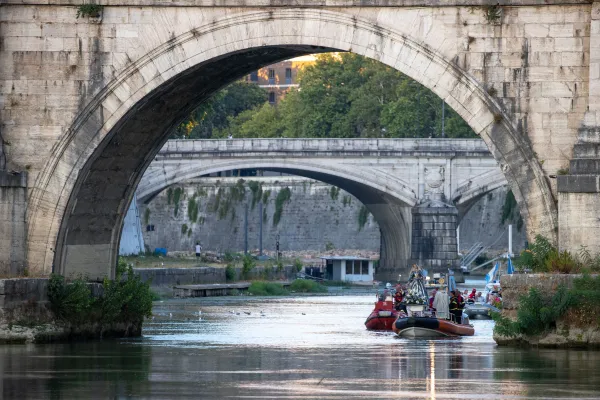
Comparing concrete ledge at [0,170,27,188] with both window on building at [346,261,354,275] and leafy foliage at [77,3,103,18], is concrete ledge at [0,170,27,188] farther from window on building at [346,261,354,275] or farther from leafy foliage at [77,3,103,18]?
window on building at [346,261,354,275]

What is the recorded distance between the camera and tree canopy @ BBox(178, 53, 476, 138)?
11125 centimetres

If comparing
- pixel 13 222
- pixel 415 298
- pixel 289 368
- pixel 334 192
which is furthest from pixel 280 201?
pixel 289 368

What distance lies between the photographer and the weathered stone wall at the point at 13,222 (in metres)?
31.2

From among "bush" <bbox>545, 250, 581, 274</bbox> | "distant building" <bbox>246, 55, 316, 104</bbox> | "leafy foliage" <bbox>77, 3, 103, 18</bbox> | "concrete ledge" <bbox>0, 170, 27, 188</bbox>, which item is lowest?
"bush" <bbox>545, 250, 581, 274</bbox>

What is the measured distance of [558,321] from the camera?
2850 cm

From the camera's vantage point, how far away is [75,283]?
31.2 m

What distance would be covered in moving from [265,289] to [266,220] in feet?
129

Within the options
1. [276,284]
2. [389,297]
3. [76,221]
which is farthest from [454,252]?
[76,221]

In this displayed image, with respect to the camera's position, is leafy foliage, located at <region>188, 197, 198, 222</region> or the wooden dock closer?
the wooden dock

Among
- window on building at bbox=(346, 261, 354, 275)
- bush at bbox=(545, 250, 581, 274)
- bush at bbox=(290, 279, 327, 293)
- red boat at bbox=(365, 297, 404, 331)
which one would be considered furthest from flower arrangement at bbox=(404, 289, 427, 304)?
window on building at bbox=(346, 261, 354, 275)

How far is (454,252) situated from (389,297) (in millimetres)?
38350

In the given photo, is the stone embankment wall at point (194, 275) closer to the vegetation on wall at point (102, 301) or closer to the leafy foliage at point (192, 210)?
the vegetation on wall at point (102, 301)

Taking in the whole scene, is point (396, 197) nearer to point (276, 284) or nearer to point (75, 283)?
point (276, 284)

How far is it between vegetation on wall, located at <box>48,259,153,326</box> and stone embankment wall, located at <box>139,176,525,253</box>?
239 feet
